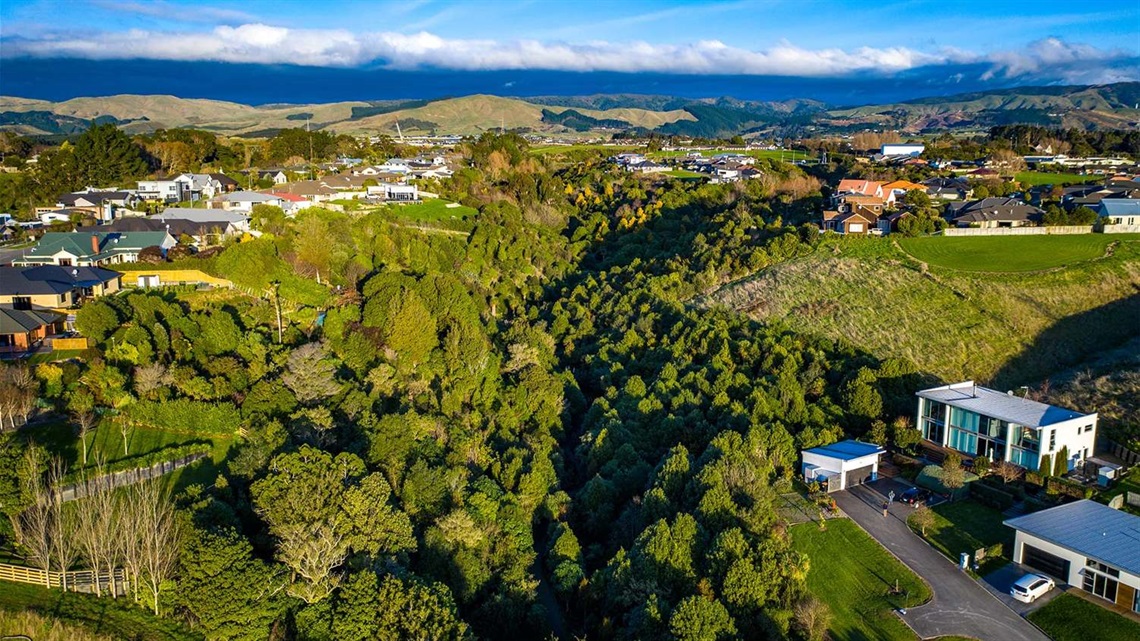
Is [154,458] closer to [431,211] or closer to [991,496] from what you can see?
[991,496]

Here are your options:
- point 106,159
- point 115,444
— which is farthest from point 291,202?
point 115,444

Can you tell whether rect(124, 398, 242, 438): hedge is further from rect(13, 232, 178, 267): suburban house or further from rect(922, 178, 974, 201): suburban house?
rect(922, 178, 974, 201): suburban house

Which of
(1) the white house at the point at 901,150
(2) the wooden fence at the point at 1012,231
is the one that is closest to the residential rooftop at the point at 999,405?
(2) the wooden fence at the point at 1012,231

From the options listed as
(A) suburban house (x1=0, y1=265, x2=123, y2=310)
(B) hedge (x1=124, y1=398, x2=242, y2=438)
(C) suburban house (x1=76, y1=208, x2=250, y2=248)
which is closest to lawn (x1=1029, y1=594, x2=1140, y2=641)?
(B) hedge (x1=124, y1=398, x2=242, y2=438)

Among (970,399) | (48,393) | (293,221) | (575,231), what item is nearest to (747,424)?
(970,399)

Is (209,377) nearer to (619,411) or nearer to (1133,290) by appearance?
(619,411)

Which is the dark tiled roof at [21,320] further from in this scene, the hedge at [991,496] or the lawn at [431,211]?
the hedge at [991,496]

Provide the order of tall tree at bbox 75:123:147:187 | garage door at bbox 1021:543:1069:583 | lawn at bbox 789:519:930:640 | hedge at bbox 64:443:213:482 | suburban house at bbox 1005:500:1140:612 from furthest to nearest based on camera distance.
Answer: tall tree at bbox 75:123:147:187 < hedge at bbox 64:443:213:482 < garage door at bbox 1021:543:1069:583 < suburban house at bbox 1005:500:1140:612 < lawn at bbox 789:519:930:640
